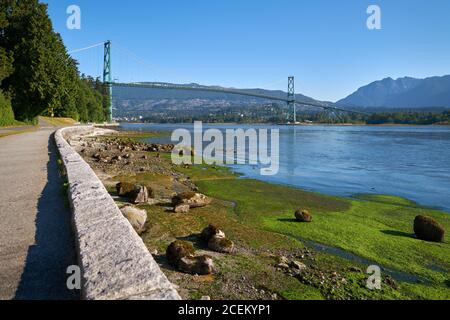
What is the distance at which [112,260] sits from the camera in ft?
9.72

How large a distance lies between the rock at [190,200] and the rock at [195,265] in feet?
10.2

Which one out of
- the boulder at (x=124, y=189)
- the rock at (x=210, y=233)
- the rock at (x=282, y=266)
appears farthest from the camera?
the boulder at (x=124, y=189)

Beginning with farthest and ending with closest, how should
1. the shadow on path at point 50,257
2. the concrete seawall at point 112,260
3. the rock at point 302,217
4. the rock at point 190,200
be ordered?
1. the rock at point 302,217
2. the rock at point 190,200
3. the shadow on path at point 50,257
4. the concrete seawall at point 112,260

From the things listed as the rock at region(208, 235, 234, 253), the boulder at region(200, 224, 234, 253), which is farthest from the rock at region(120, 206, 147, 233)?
the rock at region(208, 235, 234, 253)

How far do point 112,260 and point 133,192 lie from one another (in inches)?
187

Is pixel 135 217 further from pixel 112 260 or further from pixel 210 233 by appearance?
pixel 112 260

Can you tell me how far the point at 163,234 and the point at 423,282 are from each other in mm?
3546

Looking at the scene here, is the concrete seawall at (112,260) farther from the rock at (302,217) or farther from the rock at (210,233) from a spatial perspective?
the rock at (302,217)

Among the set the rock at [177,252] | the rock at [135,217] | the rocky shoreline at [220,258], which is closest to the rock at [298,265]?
the rocky shoreline at [220,258]

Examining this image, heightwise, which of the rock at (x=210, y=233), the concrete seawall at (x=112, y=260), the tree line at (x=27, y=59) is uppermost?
the tree line at (x=27, y=59)

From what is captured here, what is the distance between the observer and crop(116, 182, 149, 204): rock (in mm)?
7470

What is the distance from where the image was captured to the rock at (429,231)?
702 cm

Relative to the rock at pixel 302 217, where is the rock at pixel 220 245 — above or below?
above
